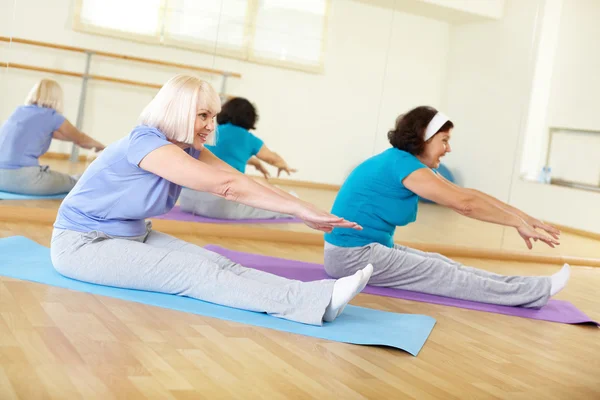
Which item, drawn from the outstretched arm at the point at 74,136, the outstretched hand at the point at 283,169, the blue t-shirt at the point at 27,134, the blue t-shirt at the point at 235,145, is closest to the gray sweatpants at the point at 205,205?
the blue t-shirt at the point at 235,145

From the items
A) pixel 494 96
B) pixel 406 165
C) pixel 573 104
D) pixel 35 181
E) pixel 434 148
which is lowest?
pixel 35 181

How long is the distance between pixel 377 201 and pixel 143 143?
4.21 ft

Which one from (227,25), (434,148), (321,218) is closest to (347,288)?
(321,218)

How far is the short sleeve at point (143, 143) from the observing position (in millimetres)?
2666

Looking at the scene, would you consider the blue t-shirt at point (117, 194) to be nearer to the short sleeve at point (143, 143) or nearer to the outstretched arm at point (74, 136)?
the short sleeve at point (143, 143)

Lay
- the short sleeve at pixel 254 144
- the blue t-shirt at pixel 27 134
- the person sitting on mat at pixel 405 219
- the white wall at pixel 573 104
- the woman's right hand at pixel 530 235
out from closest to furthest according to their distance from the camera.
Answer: the woman's right hand at pixel 530 235
the person sitting on mat at pixel 405 219
the blue t-shirt at pixel 27 134
the short sleeve at pixel 254 144
the white wall at pixel 573 104

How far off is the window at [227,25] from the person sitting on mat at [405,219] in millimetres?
1342

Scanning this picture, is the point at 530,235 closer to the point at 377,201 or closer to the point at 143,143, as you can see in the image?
the point at 377,201

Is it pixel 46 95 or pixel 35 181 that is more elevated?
pixel 46 95

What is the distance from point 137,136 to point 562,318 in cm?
205

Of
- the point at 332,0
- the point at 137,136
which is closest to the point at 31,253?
the point at 137,136

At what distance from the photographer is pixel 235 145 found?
4.66 metres

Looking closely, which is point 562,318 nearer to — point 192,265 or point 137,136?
point 192,265

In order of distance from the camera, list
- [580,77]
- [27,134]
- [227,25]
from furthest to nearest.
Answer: [580,77] < [227,25] < [27,134]
